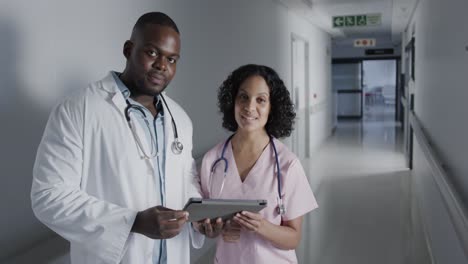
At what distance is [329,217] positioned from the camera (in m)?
4.95

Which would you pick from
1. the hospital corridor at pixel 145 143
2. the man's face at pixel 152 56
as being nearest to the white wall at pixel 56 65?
the hospital corridor at pixel 145 143

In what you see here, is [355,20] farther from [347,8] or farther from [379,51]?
[379,51]

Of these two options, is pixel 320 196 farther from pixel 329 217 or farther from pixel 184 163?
pixel 184 163

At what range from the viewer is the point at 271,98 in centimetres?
172

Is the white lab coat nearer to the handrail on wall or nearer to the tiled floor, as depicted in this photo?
the handrail on wall

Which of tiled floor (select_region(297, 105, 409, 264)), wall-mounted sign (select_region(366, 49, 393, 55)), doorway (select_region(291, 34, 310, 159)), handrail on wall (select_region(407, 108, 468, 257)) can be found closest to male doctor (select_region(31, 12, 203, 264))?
handrail on wall (select_region(407, 108, 468, 257))

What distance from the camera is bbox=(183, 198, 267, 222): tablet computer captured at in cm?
139

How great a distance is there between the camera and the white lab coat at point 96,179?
135 centimetres

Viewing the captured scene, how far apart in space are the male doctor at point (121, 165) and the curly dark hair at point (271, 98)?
238mm

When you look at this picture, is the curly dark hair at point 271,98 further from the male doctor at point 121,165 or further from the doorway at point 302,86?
the doorway at point 302,86

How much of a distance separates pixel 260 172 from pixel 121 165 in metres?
0.51

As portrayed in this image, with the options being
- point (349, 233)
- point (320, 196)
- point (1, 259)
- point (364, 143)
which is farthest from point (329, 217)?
point (364, 143)

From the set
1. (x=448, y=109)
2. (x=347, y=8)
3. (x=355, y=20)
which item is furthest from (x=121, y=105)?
(x=355, y=20)

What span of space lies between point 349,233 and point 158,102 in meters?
3.30
